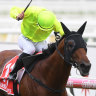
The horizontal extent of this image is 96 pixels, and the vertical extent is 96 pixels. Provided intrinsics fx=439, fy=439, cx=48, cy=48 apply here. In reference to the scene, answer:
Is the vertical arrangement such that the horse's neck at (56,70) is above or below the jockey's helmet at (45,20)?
below

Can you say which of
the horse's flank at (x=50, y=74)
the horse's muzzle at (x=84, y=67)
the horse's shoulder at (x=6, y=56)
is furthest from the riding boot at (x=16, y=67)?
the horse's muzzle at (x=84, y=67)

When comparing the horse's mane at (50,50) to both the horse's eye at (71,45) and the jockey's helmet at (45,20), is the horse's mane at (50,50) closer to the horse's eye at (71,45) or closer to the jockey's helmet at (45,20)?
the jockey's helmet at (45,20)

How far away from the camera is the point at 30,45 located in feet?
20.2

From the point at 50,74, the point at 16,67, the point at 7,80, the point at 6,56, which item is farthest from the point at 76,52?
the point at 6,56

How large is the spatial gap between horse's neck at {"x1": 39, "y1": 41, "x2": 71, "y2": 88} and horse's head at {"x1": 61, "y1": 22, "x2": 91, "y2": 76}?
185mm

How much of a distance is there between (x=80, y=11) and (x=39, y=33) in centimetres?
1058

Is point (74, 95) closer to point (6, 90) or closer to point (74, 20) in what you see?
point (6, 90)

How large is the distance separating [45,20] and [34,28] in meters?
0.39

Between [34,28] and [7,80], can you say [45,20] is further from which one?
[7,80]

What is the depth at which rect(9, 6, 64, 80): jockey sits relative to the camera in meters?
5.82

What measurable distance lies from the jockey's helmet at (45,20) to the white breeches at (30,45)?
0.43 meters

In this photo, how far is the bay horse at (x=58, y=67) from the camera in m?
5.13

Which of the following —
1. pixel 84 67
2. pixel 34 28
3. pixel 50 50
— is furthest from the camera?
pixel 34 28

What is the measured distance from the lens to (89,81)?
724 centimetres
